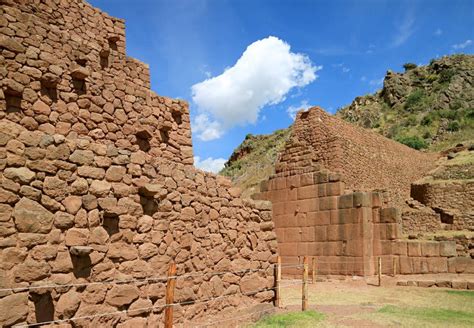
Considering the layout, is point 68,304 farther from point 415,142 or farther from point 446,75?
point 446,75

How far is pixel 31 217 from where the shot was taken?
4.82 m

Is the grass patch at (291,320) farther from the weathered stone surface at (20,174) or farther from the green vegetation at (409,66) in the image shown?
the green vegetation at (409,66)

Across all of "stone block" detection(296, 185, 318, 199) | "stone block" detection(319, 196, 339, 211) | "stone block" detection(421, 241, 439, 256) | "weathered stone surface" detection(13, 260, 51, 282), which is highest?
"stone block" detection(296, 185, 318, 199)

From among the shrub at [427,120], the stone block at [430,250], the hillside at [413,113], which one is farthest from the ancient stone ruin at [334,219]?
the shrub at [427,120]

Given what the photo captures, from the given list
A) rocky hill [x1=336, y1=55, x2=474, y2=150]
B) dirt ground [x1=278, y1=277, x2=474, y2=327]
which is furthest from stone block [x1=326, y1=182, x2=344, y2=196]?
rocky hill [x1=336, y1=55, x2=474, y2=150]

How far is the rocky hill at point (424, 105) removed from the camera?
157 ft

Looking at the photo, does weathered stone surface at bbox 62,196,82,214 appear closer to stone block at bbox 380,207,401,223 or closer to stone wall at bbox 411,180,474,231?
stone block at bbox 380,207,401,223

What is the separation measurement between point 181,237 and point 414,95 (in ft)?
194

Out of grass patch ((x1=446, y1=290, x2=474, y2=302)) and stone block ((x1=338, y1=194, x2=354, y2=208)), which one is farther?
stone block ((x1=338, y1=194, x2=354, y2=208))

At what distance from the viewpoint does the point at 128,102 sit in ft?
31.0

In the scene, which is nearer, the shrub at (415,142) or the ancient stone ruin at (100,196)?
the ancient stone ruin at (100,196)

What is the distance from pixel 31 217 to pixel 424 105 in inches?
2324

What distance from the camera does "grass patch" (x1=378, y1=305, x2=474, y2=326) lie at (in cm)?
832

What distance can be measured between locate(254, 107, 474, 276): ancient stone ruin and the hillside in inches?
862
